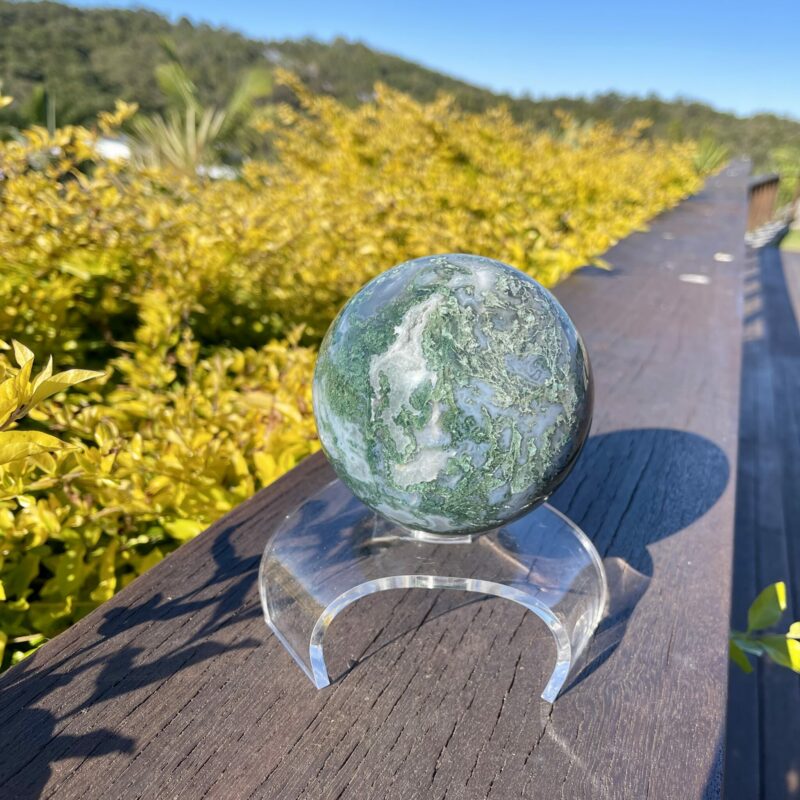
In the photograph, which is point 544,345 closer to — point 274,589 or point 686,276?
point 274,589

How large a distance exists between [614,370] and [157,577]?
5.37 ft

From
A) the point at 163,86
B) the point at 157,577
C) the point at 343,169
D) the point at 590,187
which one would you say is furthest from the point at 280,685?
the point at 163,86

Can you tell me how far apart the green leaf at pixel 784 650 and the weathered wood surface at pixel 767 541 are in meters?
0.77

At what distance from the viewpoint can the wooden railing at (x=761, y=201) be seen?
29.4ft

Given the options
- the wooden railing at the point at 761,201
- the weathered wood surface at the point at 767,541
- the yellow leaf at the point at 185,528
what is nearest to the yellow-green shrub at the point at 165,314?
the yellow leaf at the point at 185,528

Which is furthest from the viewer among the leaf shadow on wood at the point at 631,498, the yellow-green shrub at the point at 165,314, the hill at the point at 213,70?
the hill at the point at 213,70

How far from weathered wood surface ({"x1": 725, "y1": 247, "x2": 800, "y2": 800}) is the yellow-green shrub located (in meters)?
1.51

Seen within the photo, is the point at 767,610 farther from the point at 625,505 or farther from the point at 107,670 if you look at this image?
the point at 107,670

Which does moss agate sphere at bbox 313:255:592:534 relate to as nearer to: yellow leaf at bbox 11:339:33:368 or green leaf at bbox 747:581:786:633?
yellow leaf at bbox 11:339:33:368

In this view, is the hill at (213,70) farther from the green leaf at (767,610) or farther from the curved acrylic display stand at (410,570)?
the curved acrylic display stand at (410,570)

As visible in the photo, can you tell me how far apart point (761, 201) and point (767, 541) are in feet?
32.5

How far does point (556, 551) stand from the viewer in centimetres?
110

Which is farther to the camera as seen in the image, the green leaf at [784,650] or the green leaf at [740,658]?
the green leaf at [740,658]

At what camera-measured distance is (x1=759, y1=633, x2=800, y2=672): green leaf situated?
99 centimetres
